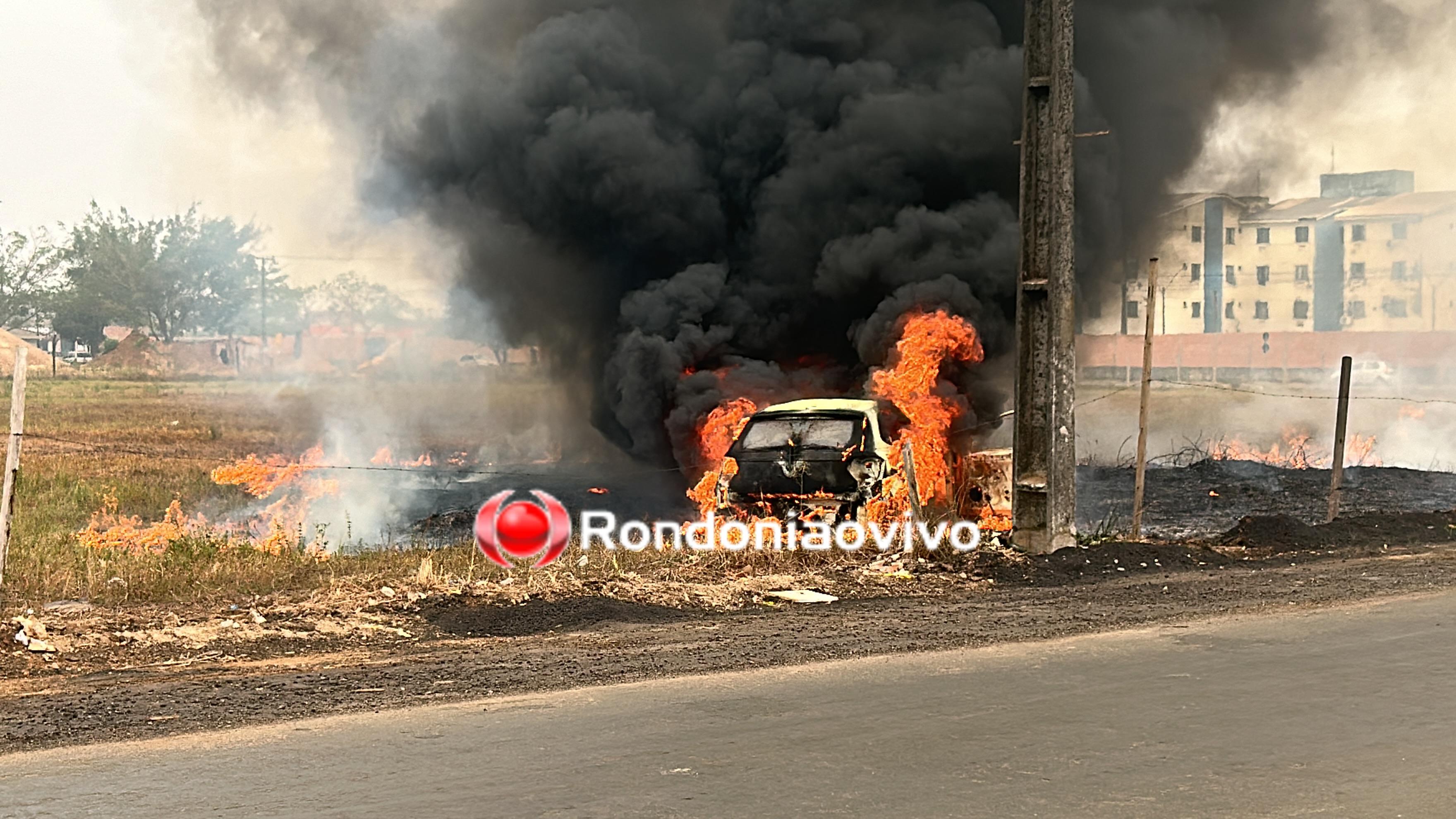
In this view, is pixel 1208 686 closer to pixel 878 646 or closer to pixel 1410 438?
pixel 878 646

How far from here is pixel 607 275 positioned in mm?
25500

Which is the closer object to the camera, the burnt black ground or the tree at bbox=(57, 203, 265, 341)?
the burnt black ground

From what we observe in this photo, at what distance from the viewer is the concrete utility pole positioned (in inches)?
488

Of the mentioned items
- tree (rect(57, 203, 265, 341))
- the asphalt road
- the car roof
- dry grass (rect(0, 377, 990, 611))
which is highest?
tree (rect(57, 203, 265, 341))

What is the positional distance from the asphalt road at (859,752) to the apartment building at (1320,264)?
5904 centimetres

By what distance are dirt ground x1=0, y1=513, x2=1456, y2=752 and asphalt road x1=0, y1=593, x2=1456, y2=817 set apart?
1.82 feet

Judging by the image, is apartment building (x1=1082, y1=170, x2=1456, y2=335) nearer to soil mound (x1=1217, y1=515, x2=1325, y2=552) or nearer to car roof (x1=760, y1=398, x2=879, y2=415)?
soil mound (x1=1217, y1=515, x2=1325, y2=552)

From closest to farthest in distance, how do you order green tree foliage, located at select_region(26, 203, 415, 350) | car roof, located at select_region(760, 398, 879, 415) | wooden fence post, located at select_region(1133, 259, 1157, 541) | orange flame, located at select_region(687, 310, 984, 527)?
wooden fence post, located at select_region(1133, 259, 1157, 541), car roof, located at select_region(760, 398, 879, 415), orange flame, located at select_region(687, 310, 984, 527), green tree foliage, located at select_region(26, 203, 415, 350)

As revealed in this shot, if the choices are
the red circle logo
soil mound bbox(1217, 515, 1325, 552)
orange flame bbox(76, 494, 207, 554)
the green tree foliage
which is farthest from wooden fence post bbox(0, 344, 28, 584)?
the green tree foliage

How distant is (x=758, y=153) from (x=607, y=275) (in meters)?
3.78

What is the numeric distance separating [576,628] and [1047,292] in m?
5.69

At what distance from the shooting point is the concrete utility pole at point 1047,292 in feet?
40.7

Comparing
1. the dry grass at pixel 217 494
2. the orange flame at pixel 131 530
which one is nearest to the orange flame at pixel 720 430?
the dry grass at pixel 217 494

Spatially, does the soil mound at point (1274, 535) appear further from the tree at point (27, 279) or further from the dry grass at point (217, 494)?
the tree at point (27, 279)
